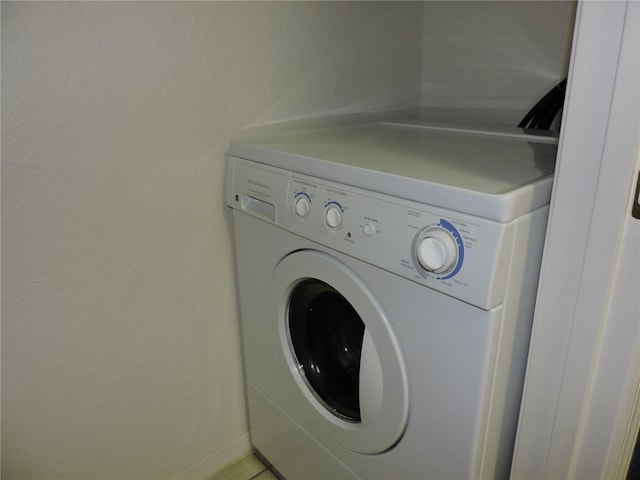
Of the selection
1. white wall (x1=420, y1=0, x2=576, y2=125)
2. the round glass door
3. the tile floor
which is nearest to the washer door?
the round glass door

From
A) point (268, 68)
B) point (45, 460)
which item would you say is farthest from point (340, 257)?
point (45, 460)

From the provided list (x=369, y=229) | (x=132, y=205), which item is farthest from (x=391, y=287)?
(x=132, y=205)

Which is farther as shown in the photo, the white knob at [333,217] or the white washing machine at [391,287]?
the white knob at [333,217]

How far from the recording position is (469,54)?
1313mm

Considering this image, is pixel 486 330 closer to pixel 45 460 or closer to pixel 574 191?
pixel 574 191

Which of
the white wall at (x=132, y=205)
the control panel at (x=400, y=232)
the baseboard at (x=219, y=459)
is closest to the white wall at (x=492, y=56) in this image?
the white wall at (x=132, y=205)

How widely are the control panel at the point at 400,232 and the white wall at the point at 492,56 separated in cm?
73

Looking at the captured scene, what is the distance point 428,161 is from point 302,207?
0.76 ft

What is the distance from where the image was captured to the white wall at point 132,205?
2.68ft

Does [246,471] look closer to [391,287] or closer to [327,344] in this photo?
[327,344]

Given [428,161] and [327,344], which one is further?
[327,344]

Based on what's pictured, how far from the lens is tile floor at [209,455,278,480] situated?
1.27 meters

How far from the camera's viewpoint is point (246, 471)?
129cm

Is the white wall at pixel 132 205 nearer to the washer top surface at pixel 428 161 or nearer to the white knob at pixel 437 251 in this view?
the washer top surface at pixel 428 161
